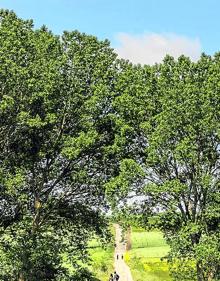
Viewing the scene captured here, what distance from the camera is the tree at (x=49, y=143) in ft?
111

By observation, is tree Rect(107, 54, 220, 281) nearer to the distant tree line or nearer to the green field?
the distant tree line

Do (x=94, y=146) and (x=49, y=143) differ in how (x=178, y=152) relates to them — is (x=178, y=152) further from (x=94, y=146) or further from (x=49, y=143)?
(x=49, y=143)

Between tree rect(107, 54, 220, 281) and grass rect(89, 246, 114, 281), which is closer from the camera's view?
tree rect(107, 54, 220, 281)

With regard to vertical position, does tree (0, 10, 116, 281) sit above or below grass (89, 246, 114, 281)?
above

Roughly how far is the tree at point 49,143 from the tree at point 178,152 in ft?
9.70

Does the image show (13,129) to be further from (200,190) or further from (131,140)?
(200,190)

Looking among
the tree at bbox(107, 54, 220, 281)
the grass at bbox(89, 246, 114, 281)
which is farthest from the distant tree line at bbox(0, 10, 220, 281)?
the grass at bbox(89, 246, 114, 281)

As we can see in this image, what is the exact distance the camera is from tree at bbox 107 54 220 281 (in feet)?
110

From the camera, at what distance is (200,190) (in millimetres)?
35688

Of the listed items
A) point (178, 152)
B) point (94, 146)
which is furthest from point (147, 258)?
point (178, 152)

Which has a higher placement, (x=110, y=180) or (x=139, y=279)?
(x=110, y=180)

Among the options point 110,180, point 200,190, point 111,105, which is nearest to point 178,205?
point 200,190

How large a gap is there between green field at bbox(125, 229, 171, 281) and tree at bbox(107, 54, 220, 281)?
1444cm

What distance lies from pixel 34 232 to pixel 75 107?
10.6 m
